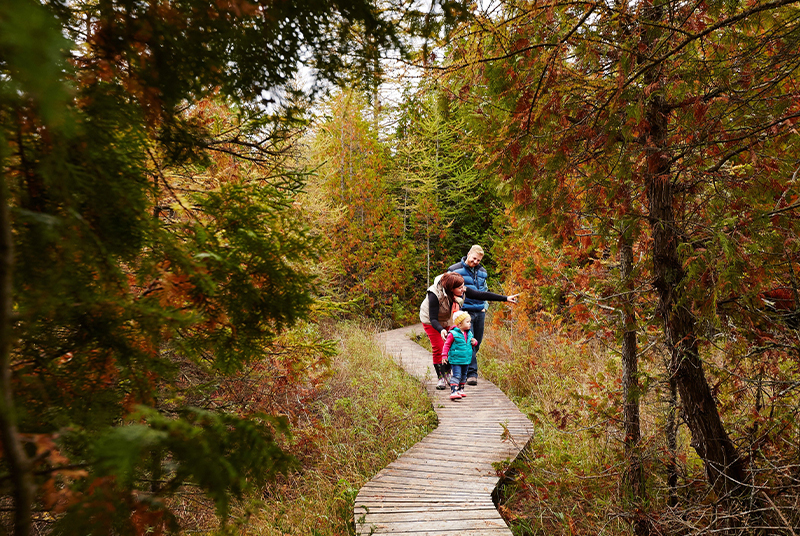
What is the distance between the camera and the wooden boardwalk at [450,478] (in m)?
3.40

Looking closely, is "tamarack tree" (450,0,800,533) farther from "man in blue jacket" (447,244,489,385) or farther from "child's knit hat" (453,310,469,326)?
"man in blue jacket" (447,244,489,385)

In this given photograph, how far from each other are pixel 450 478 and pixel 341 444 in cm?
148

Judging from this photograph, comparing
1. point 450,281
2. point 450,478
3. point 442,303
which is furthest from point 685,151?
point 442,303

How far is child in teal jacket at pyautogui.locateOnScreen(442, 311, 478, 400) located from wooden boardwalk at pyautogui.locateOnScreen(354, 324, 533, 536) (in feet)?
0.72

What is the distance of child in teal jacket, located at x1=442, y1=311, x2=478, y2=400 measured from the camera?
Result: 249 inches

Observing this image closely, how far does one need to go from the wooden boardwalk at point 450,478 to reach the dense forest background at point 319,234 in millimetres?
361

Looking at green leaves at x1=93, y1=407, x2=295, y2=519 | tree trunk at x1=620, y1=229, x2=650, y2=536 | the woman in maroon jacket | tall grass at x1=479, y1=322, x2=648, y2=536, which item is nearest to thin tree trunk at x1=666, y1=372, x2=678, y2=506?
tree trunk at x1=620, y1=229, x2=650, y2=536

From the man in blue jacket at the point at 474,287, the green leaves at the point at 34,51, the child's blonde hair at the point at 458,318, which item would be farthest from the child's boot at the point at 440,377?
the green leaves at the point at 34,51

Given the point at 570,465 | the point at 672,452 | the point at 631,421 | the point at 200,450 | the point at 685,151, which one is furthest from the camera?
the point at 570,465

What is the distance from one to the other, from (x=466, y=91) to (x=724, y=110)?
1702 mm

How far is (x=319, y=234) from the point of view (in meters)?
1.54

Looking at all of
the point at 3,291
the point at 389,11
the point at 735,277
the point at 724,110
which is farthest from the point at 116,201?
the point at 724,110

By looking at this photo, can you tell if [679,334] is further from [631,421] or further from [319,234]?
[319,234]

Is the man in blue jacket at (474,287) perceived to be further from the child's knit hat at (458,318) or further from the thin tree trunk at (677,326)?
the thin tree trunk at (677,326)
